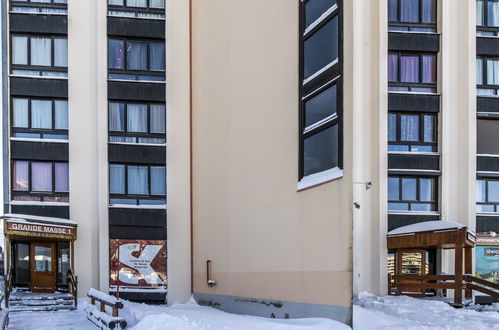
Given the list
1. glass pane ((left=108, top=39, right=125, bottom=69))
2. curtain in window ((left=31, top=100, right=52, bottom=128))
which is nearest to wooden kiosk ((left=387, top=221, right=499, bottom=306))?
glass pane ((left=108, top=39, right=125, bottom=69))

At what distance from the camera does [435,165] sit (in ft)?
64.7

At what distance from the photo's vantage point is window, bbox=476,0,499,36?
20.7m

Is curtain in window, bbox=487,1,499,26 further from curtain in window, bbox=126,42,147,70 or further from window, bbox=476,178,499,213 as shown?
curtain in window, bbox=126,42,147,70

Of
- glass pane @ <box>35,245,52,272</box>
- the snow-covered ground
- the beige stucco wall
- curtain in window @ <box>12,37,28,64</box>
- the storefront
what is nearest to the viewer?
the snow-covered ground

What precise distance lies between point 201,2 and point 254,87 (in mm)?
6405

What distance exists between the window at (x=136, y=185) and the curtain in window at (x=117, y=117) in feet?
4.69

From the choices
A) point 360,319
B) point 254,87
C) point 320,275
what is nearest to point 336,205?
point 320,275

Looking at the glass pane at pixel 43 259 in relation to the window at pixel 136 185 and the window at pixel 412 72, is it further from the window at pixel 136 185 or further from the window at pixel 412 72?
the window at pixel 412 72

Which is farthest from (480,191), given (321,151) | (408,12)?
(321,151)

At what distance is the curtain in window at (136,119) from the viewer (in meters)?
18.8

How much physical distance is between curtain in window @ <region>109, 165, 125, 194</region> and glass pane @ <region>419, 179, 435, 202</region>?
11618 mm

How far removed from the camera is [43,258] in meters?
18.0

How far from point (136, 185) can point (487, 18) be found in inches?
625

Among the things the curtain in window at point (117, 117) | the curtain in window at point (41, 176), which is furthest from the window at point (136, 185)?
the curtain in window at point (41, 176)
